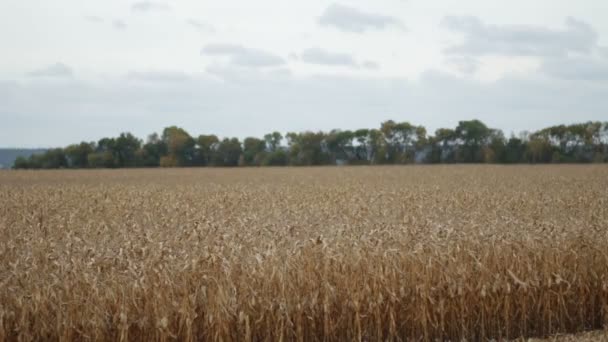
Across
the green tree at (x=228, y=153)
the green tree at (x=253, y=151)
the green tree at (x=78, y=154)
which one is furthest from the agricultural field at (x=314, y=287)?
the green tree at (x=78, y=154)

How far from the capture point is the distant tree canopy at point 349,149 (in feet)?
272

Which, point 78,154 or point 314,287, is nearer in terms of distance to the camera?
point 314,287

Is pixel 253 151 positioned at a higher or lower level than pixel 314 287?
higher

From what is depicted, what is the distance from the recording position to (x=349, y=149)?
3652 inches

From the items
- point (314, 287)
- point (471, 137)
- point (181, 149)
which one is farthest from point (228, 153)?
point (314, 287)

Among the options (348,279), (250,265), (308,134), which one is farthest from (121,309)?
(308,134)

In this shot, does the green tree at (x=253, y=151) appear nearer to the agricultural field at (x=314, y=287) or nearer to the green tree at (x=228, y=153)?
the green tree at (x=228, y=153)

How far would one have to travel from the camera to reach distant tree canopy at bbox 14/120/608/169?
3260 inches

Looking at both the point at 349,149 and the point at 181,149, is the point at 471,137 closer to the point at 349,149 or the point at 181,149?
the point at 349,149

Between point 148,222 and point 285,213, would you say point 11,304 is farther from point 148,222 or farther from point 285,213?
point 285,213

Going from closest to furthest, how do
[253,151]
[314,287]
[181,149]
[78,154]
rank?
[314,287] → [78,154] → [181,149] → [253,151]

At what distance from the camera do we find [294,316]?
6.91m

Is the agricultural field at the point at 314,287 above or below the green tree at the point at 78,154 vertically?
below

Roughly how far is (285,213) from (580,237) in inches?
362
